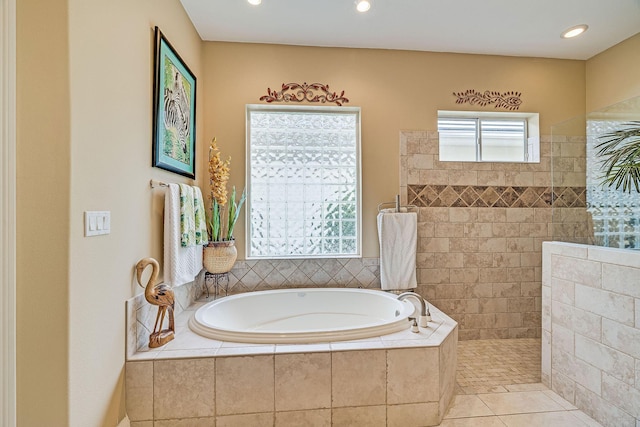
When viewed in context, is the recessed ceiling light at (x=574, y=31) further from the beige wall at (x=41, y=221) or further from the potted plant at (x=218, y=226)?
the beige wall at (x=41, y=221)

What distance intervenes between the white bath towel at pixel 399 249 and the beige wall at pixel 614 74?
2192mm

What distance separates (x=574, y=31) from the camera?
2545mm

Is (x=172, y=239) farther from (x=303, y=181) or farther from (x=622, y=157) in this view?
(x=622, y=157)

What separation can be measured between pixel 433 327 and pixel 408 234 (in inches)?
37.8

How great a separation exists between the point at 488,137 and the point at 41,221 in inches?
136

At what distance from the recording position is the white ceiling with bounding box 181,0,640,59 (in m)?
2.24

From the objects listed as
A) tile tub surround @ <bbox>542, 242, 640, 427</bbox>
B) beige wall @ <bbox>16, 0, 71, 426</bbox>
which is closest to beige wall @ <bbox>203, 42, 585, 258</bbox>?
tile tub surround @ <bbox>542, 242, 640, 427</bbox>

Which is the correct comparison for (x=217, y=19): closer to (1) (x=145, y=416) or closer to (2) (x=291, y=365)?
(2) (x=291, y=365)

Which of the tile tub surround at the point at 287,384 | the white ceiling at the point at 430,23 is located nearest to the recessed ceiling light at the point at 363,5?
the white ceiling at the point at 430,23

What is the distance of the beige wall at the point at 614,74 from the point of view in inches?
104

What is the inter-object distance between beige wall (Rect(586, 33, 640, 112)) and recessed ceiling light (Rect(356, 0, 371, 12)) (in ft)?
7.95

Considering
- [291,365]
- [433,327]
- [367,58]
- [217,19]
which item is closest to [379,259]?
[433,327]

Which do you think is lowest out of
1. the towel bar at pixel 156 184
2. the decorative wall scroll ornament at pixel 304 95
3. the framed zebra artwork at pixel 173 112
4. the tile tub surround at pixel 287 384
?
the tile tub surround at pixel 287 384

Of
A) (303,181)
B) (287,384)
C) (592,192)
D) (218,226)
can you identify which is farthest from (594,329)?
(218,226)
